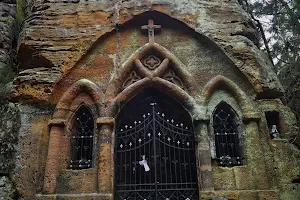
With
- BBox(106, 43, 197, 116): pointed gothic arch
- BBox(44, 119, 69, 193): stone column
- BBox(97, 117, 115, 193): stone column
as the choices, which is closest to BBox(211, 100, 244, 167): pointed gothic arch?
BBox(106, 43, 197, 116): pointed gothic arch

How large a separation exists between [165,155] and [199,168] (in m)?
0.61

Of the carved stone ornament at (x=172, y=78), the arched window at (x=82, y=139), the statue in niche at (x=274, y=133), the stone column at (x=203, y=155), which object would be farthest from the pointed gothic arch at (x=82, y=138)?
the statue in niche at (x=274, y=133)

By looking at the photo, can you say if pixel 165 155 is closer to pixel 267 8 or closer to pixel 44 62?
pixel 44 62

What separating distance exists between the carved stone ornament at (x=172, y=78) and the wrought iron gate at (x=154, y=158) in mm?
711

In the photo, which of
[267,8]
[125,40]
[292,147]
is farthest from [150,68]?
[267,8]

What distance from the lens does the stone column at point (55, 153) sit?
5.59 meters

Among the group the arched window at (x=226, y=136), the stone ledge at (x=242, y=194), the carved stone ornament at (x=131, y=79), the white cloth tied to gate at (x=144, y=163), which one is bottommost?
the stone ledge at (x=242, y=194)

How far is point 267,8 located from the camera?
1133 cm

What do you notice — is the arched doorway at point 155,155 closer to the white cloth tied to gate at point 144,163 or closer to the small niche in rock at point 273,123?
the white cloth tied to gate at point 144,163

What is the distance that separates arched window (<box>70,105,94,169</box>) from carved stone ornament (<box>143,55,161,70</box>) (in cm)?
147

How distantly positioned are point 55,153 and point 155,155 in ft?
5.54

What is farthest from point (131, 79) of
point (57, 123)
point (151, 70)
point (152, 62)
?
point (57, 123)

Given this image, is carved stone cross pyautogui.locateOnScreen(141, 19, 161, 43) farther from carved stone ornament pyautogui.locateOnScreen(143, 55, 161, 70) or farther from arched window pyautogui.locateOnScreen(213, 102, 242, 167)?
arched window pyautogui.locateOnScreen(213, 102, 242, 167)

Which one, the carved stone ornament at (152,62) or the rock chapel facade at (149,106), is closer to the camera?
the rock chapel facade at (149,106)
